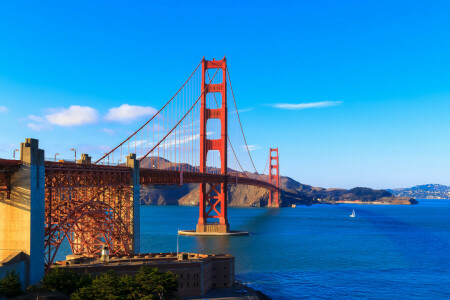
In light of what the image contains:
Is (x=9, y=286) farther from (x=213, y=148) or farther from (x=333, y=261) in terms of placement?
(x=213, y=148)

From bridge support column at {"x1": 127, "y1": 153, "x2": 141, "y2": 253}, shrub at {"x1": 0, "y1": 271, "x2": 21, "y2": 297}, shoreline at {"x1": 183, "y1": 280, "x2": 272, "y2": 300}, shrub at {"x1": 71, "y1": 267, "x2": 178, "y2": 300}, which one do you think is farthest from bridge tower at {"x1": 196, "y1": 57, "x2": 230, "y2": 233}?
shrub at {"x1": 0, "y1": 271, "x2": 21, "y2": 297}

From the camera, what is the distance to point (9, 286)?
27.0 meters

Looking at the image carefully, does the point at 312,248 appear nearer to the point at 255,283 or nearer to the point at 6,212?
the point at 255,283

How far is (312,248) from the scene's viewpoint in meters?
71.7

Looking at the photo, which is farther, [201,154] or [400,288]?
[201,154]

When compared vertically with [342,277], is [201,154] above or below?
above

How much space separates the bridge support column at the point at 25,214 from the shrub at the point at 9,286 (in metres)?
2.28

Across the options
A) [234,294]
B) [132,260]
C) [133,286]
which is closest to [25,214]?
[133,286]

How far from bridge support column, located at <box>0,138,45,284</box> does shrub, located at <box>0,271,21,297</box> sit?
2.28 meters

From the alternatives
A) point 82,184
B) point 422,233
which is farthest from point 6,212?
point 422,233

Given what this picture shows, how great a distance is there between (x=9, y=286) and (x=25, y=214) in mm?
4909

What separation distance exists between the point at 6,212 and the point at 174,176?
34.5m

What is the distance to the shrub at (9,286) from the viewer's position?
88.2 feet

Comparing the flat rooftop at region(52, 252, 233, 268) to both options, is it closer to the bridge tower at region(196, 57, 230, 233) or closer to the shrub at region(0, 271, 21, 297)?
the shrub at region(0, 271, 21, 297)
